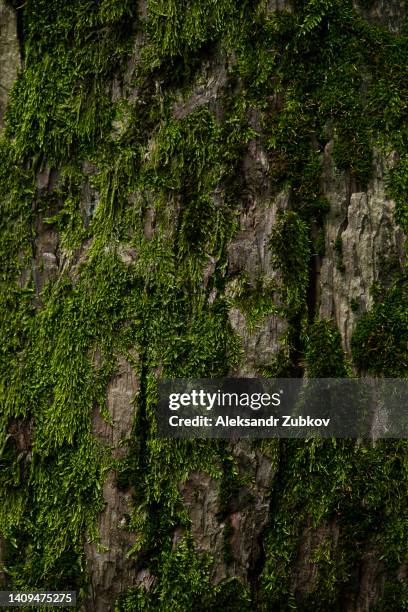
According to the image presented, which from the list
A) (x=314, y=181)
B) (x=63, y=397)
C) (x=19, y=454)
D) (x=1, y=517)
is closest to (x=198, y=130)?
(x=314, y=181)

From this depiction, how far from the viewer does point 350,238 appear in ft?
7.22

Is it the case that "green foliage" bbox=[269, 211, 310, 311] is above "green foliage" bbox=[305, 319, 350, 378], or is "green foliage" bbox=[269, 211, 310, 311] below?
above

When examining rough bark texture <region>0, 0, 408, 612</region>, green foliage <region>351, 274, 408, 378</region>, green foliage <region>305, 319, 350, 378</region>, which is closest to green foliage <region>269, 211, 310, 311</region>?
rough bark texture <region>0, 0, 408, 612</region>

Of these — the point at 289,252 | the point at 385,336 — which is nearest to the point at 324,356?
the point at 385,336

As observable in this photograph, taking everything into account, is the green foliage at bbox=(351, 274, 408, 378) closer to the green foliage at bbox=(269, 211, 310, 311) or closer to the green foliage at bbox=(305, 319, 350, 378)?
the green foliage at bbox=(305, 319, 350, 378)

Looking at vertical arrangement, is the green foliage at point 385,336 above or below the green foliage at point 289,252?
below

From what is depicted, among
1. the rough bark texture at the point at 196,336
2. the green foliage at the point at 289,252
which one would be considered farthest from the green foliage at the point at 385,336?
the green foliage at the point at 289,252

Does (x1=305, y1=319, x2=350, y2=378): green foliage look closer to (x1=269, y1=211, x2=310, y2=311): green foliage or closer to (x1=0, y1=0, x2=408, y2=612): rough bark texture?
(x1=0, y1=0, x2=408, y2=612): rough bark texture

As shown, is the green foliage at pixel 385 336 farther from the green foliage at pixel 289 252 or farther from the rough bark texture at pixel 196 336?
the green foliage at pixel 289 252

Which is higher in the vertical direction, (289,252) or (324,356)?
(289,252)

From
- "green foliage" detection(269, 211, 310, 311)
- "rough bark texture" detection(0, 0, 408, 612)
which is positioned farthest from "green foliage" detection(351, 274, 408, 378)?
"green foliage" detection(269, 211, 310, 311)

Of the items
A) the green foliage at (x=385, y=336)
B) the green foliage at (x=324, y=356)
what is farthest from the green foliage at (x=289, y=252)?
the green foliage at (x=385, y=336)

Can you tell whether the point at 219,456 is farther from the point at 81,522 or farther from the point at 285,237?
the point at 285,237

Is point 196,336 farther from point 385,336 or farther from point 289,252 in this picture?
point 385,336
